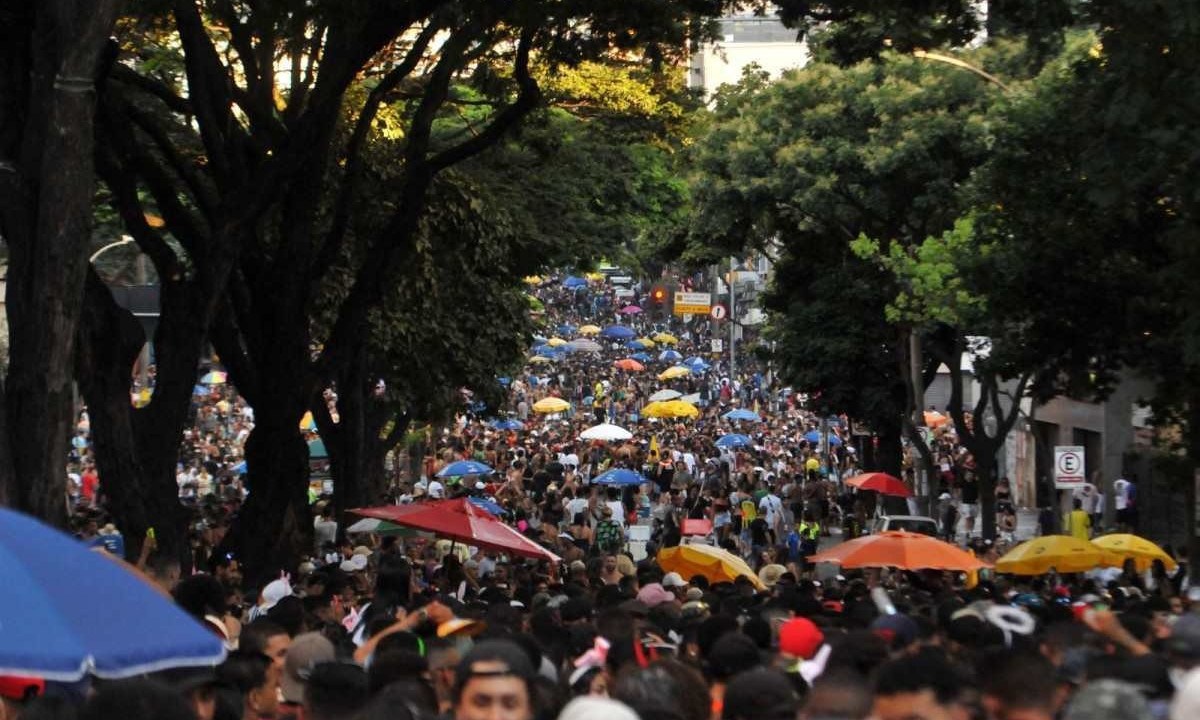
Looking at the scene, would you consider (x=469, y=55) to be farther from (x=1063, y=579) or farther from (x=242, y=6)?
(x=1063, y=579)

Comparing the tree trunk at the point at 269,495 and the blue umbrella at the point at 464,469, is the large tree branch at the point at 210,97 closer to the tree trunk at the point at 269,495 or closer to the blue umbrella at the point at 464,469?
the tree trunk at the point at 269,495

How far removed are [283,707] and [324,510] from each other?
70.3ft

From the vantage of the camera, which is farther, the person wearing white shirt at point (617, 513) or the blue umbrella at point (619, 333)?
the blue umbrella at point (619, 333)

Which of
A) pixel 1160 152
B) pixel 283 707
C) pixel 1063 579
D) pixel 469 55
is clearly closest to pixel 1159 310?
pixel 1063 579

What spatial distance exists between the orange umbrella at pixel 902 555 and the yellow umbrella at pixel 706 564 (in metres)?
0.96

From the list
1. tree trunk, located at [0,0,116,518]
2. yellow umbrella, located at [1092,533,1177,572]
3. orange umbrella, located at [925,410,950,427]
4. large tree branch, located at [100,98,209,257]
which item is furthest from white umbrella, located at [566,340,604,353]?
tree trunk, located at [0,0,116,518]

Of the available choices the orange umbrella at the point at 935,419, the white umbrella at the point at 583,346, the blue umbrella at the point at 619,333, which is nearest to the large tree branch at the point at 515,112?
the orange umbrella at the point at 935,419

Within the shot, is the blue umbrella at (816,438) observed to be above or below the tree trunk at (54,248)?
below

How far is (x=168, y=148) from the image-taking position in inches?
768

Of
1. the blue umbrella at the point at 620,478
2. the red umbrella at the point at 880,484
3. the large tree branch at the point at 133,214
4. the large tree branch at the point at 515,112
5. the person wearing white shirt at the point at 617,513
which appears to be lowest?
the blue umbrella at the point at 620,478

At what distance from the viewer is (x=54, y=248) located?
13.5 meters

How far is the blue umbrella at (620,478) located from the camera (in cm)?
3578

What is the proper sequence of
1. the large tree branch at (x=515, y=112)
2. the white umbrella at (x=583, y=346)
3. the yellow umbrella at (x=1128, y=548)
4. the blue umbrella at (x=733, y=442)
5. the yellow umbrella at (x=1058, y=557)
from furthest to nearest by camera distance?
the white umbrella at (x=583, y=346) < the blue umbrella at (x=733, y=442) < the large tree branch at (x=515, y=112) < the yellow umbrella at (x=1128, y=548) < the yellow umbrella at (x=1058, y=557)

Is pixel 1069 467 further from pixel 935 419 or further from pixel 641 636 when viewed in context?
pixel 935 419
